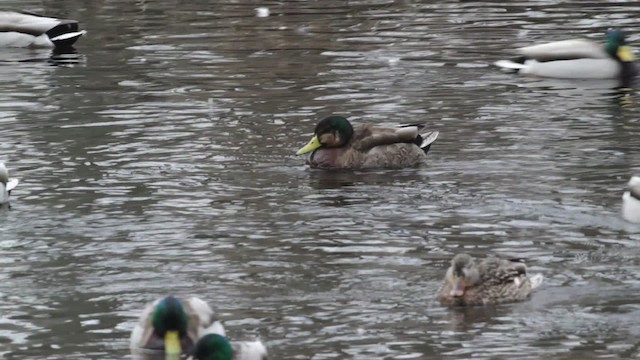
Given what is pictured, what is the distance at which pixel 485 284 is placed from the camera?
12711 millimetres

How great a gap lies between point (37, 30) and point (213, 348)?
1791 cm

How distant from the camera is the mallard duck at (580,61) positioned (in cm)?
2342

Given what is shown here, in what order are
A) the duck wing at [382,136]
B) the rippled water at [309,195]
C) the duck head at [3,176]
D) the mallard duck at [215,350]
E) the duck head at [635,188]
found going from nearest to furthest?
the mallard duck at [215,350], the rippled water at [309,195], the duck head at [635,188], the duck head at [3,176], the duck wing at [382,136]

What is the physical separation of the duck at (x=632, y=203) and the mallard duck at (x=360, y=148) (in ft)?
11.2

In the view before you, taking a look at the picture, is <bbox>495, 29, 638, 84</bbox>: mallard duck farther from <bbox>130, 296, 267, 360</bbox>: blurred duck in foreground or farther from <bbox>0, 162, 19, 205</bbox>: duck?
<bbox>130, 296, 267, 360</bbox>: blurred duck in foreground

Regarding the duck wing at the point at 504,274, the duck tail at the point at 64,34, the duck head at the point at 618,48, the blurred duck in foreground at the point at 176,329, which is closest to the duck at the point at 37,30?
the duck tail at the point at 64,34

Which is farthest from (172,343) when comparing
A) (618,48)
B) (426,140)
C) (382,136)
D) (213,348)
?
(618,48)

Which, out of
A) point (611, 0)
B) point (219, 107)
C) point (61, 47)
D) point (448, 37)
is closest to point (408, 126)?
point (219, 107)

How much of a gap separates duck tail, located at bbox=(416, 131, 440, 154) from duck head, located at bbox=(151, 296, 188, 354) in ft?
23.0

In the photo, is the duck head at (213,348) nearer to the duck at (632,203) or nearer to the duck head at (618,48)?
the duck at (632,203)

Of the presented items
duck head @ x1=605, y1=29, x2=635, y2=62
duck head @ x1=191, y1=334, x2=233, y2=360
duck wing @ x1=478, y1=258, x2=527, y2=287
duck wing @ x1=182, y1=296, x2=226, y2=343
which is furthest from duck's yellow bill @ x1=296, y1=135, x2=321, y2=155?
duck head @ x1=191, y1=334, x2=233, y2=360

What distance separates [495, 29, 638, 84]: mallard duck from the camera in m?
23.4

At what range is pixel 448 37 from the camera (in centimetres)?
2700

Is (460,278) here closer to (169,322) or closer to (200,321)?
(200,321)
